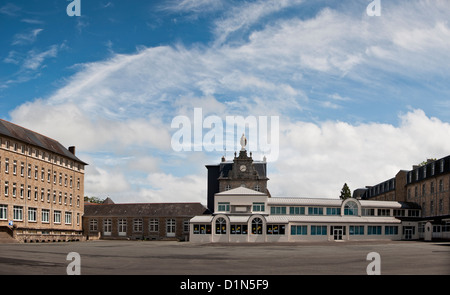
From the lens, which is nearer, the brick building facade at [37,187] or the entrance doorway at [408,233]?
the brick building facade at [37,187]

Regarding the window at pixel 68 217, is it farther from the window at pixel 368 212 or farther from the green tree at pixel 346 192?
the green tree at pixel 346 192

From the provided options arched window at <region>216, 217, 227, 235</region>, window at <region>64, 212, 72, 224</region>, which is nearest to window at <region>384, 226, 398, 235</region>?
arched window at <region>216, 217, 227, 235</region>

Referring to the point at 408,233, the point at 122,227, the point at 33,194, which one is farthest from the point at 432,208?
the point at 33,194

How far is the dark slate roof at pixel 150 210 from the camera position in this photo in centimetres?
7894

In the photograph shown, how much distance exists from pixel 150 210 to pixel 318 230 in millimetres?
27983

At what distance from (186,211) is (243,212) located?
12614 mm

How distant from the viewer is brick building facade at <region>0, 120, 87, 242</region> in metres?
63.7

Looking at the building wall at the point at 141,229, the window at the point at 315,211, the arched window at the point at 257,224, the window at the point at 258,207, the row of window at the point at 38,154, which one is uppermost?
the row of window at the point at 38,154

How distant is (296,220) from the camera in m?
68.8

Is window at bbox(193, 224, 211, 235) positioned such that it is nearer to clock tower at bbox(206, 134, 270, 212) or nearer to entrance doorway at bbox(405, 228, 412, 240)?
clock tower at bbox(206, 134, 270, 212)

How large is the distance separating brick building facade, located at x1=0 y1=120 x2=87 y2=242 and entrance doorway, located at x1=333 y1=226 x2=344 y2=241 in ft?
121

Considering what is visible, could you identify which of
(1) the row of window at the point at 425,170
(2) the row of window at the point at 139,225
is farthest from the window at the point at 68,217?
(1) the row of window at the point at 425,170
